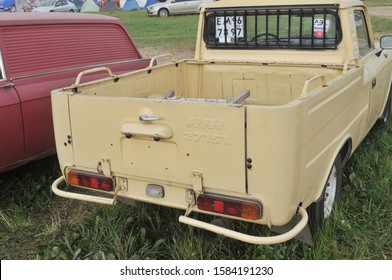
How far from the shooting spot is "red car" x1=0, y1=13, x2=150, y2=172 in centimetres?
370

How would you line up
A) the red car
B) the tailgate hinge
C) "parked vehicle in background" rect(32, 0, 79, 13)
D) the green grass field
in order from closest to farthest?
the tailgate hinge
the green grass field
the red car
"parked vehicle in background" rect(32, 0, 79, 13)

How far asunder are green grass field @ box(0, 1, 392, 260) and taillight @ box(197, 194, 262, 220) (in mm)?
525

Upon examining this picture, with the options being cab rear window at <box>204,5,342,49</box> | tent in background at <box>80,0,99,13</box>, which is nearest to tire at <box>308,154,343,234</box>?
cab rear window at <box>204,5,342,49</box>

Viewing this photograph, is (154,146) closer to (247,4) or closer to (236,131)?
(236,131)

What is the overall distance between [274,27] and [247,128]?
84.8 inches

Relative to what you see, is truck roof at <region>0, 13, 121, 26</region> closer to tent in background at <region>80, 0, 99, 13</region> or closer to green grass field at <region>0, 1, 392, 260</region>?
green grass field at <region>0, 1, 392, 260</region>

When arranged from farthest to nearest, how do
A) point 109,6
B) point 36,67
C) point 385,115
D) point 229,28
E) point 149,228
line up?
1. point 109,6
2. point 385,115
3. point 229,28
4. point 36,67
5. point 149,228

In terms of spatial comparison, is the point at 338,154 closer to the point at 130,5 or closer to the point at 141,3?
the point at 130,5

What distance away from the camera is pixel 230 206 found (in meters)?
2.71

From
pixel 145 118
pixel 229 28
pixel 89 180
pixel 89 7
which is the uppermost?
pixel 229 28

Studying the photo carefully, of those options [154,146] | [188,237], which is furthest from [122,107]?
[188,237]

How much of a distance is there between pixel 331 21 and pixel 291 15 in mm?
367

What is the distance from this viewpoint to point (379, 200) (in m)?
3.81

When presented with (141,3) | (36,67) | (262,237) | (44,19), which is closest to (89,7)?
(141,3)
